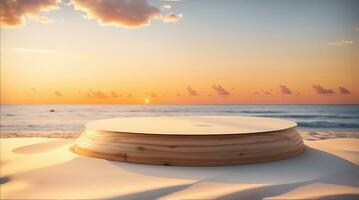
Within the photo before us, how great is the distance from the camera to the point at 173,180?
3248 mm

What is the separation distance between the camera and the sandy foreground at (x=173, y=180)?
2934 millimetres

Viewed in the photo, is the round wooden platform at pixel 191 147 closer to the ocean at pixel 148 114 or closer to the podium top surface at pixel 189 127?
the podium top surface at pixel 189 127

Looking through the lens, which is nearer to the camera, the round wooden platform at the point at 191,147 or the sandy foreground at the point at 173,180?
the sandy foreground at the point at 173,180

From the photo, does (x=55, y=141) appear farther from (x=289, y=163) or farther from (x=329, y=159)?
(x=329, y=159)

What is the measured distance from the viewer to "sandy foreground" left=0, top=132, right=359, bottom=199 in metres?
2.93

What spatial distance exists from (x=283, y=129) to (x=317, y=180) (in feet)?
3.07

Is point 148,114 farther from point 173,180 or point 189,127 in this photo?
point 173,180

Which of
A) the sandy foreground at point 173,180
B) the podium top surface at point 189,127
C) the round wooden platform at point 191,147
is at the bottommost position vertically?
the sandy foreground at point 173,180

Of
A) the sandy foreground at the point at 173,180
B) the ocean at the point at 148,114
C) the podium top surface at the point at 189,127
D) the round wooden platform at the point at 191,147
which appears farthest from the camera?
the ocean at the point at 148,114

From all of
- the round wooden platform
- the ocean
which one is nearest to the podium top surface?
the round wooden platform

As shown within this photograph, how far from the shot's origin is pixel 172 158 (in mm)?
3736

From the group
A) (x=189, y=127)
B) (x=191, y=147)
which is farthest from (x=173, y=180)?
(x=189, y=127)

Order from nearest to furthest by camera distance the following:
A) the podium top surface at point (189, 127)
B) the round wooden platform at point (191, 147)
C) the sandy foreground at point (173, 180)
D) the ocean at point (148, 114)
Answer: the sandy foreground at point (173, 180) → the round wooden platform at point (191, 147) → the podium top surface at point (189, 127) → the ocean at point (148, 114)

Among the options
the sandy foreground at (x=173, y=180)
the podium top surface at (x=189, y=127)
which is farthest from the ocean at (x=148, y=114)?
the sandy foreground at (x=173, y=180)
